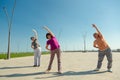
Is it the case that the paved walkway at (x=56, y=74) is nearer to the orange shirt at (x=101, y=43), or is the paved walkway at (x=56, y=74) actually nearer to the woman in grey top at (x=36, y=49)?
the woman in grey top at (x=36, y=49)

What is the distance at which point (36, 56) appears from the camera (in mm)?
14250

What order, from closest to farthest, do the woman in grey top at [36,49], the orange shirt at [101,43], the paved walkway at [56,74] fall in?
the paved walkway at [56,74] < the orange shirt at [101,43] < the woman in grey top at [36,49]

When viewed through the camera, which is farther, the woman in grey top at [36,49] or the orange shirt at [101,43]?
the woman in grey top at [36,49]

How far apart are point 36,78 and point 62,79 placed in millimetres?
981

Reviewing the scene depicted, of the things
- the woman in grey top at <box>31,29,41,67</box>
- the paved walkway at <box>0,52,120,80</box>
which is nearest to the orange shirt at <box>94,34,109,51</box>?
the paved walkway at <box>0,52,120,80</box>

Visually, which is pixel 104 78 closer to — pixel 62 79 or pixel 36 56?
pixel 62 79

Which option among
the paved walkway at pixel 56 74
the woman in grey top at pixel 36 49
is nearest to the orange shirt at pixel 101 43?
the paved walkway at pixel 56 74

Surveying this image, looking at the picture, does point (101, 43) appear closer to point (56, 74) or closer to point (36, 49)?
point (56, 74)

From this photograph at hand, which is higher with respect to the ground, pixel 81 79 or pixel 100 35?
pixel 100 35

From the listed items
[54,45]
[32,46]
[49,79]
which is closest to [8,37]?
[32,46]

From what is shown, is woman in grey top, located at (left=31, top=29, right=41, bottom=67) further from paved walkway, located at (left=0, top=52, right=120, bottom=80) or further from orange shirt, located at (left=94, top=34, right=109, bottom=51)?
orange shirt, located at (left=94, top=34, right=109, bottom=51)

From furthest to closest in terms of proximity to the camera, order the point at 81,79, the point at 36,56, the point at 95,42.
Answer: the point at 36,56 → the point at 95,42 → the point at 81,79

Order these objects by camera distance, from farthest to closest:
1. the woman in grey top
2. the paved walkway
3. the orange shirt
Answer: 1. the woman in grey top
2. the orange shirt
3. the paved walkway

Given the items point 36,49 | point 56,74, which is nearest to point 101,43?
point 56,74
